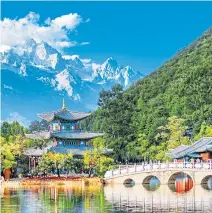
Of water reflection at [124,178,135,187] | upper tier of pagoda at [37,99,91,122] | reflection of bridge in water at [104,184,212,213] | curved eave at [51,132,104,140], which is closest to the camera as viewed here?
reflection of bridge in water at [104,184,212,213]

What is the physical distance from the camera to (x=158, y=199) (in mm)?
34625

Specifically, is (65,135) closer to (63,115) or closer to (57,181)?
(63,115)

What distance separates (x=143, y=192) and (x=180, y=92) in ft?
124

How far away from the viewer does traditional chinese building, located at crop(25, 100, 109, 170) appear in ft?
177

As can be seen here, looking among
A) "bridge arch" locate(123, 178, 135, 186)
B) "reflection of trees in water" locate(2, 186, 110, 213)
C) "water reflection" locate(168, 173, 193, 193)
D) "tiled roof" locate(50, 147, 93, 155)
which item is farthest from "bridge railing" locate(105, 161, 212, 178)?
"tiled roof" locate(50, 147, 93, 155)

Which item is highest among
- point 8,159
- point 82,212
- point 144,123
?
point 144,123

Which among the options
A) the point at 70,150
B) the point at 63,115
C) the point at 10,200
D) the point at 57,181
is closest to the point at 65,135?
the point at 70,150

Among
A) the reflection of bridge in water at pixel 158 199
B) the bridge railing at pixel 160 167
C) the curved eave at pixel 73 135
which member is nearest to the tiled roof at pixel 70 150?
the curved eave at pixel 73 135

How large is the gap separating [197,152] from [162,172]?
15.4 feet

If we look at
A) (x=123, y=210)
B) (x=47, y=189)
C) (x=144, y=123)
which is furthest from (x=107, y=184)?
(x=144, y=123)

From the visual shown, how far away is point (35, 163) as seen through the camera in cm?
5444

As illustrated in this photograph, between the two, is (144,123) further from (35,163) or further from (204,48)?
(204,48)

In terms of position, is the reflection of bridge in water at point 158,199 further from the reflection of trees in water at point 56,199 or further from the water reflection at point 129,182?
the water reflection at point 129,182

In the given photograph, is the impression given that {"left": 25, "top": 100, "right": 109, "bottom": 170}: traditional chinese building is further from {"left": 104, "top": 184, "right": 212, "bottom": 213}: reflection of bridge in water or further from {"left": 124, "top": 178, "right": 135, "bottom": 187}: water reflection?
{"left": 104, "top": 184, "right": 212, "bottom": 213}: reflection of bridge in water
